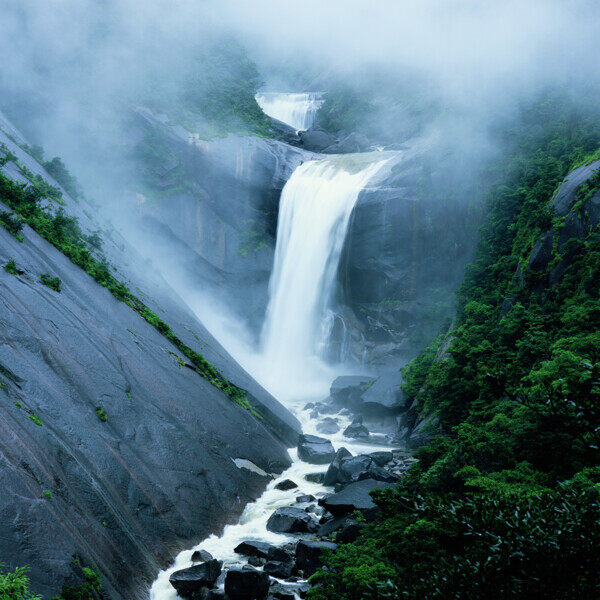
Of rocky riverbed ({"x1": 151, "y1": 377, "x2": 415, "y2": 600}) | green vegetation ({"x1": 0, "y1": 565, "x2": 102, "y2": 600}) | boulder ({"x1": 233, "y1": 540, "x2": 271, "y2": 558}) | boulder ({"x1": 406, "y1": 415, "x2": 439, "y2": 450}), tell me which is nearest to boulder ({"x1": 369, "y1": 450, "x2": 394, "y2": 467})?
rocky riverbed ({"x1": 151, "y1": 377, "x2": 415, "y2": 600})

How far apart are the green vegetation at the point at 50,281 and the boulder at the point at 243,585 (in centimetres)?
816

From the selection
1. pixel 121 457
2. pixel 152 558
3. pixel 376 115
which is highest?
pixel 376 115

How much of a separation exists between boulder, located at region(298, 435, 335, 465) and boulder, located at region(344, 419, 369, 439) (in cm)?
313

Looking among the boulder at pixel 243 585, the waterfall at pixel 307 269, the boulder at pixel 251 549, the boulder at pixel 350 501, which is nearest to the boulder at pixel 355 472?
the boulder at pixel 350 501

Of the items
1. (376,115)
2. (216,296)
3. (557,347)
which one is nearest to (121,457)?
(557,347)

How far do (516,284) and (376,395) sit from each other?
28.3 feet

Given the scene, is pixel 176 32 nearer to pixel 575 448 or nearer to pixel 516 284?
pixel 516 284

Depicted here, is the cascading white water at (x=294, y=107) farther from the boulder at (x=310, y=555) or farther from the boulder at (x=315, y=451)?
the boulder at (x=310, y=555)

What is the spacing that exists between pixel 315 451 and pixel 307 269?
52.7 feet

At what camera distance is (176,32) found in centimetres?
4138

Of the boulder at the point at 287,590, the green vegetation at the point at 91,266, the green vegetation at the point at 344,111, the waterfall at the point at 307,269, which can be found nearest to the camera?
the boulder at the point at 287,590

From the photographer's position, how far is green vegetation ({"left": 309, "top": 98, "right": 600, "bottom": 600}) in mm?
4980

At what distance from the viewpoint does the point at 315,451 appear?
16562 millimetres

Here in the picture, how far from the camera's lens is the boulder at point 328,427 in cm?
2098
